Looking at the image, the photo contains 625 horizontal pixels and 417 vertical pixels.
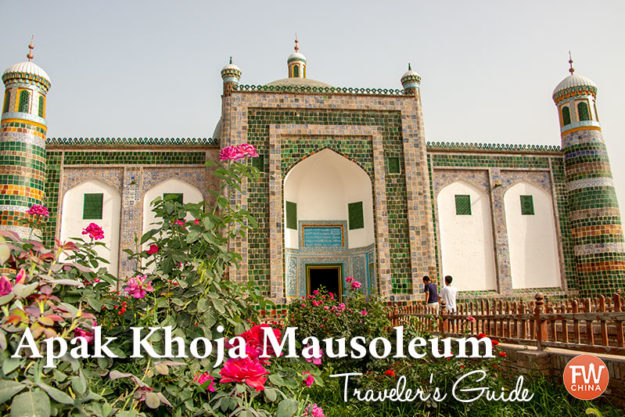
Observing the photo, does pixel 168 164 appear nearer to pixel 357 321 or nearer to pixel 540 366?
pixel 357 321

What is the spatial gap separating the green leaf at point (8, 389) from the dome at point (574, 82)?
50.7ft

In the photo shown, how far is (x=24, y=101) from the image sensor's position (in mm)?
11359

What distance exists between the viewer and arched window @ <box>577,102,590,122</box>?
13.4 meters

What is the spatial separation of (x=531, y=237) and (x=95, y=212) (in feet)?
39.7

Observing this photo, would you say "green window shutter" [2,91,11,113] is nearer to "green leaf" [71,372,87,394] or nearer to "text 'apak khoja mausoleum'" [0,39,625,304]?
"text 'apak khoja mausoleum'" [0,39,625,304]

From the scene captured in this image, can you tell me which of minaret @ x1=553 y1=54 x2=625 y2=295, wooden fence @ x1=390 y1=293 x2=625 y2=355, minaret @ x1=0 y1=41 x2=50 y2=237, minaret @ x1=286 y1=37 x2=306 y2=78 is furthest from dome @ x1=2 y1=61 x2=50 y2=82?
minaret @ x1=553 y1=54 x2=625 y2=295

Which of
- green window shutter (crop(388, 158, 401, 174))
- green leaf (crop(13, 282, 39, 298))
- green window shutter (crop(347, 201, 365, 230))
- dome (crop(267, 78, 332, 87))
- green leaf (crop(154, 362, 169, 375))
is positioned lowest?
green leaf (crop(154, 362, 169, 375))

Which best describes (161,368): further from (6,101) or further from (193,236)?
(6,101)

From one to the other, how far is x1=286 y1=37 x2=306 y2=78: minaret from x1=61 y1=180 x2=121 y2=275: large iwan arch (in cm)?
781

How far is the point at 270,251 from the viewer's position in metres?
10.8

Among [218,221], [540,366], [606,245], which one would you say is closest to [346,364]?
[540,366]

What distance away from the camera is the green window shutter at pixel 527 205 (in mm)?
13336

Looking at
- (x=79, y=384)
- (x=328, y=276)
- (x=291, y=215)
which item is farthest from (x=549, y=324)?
(x=291, y=215)

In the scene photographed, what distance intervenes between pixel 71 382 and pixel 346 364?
14.0 ft
